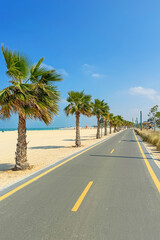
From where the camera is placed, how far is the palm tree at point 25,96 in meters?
7.34

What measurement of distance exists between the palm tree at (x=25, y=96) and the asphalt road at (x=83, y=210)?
125 inches

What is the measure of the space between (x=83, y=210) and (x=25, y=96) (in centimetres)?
549

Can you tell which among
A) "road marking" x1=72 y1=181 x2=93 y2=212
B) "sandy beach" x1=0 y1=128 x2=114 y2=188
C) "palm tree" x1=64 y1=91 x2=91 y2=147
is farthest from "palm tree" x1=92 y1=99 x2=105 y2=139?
"road marking" x1=72 y1=181 x2=93 y2=212

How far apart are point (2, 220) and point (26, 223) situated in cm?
61

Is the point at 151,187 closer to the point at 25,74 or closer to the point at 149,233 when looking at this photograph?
the point at 149,233

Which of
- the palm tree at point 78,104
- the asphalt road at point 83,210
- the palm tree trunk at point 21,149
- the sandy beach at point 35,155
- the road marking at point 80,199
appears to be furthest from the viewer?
the palm tree at point 78,104

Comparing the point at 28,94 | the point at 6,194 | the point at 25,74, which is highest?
the point at 25,74

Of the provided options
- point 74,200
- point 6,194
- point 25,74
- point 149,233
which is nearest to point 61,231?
point 74,200

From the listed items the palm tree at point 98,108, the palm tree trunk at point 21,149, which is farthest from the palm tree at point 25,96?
the palm tree at point 98,108

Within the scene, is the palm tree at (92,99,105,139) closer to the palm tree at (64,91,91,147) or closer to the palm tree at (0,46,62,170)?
the palm tree at (64,91,91,147)

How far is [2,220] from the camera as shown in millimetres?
3545

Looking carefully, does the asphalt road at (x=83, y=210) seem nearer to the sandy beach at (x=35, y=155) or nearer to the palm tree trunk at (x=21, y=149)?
the sandy beach at (x=35, y=155)

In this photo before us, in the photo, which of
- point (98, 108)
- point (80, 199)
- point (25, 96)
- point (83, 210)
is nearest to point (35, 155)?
point (25, 96)

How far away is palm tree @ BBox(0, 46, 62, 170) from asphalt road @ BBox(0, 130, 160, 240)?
3184 mm
